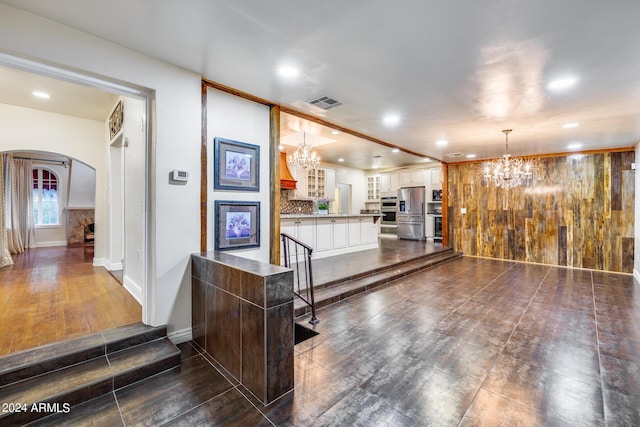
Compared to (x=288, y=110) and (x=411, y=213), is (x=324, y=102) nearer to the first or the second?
(x=288, y=110)

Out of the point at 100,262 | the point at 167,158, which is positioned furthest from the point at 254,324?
the point at 100,262

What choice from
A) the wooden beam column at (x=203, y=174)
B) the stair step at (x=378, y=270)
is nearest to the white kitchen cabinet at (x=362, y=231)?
the stair step at (x=378, y=270)

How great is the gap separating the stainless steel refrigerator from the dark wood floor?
8077 mm

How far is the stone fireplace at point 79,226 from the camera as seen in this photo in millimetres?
8031

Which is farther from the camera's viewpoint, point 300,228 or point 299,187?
point 299,187

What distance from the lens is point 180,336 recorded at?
8.81 feet

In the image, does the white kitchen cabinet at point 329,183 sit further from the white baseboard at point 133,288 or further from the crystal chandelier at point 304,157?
the white baseboard at point 133,288

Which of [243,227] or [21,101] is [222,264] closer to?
[243,227]

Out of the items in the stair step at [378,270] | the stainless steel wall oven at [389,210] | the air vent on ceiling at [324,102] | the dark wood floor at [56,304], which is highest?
the air vent on ceiling at [324,102]

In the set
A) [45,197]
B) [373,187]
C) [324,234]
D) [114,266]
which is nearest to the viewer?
[114,266]

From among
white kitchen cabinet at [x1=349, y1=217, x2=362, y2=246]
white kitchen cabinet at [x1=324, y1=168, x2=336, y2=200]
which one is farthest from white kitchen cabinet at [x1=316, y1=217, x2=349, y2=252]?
white kitchen cabinet at [x1=324, y1=168, x2=336, y2=200]

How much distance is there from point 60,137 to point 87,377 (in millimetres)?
4428

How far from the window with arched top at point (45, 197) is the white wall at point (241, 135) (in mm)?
7983

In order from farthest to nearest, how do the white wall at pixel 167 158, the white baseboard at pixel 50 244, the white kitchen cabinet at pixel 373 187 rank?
the white kitchen cabinet at pixel 373 187, the white baseboard at pixel 50 244, the white wall at pixel 167 158
